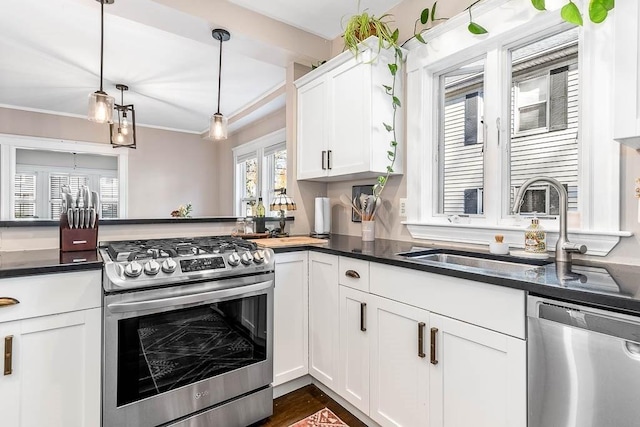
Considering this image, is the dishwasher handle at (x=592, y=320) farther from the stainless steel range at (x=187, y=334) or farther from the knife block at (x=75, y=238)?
the knife block at (x=75, y=238)

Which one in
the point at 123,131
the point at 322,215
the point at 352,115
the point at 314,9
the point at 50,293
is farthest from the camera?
the point at 123,131

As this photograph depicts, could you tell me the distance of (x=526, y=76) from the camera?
175 cm

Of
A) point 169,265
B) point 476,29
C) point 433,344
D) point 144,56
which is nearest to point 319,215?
point 169,265

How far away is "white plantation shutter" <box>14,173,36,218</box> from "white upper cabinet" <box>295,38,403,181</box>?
4864 millimetres

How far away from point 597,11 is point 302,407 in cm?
231

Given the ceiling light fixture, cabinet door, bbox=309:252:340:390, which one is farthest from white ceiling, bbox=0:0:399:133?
cabinet door, bbox=309:252:340:390

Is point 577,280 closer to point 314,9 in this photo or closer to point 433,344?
point 433,344

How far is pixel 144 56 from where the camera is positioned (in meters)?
3.08

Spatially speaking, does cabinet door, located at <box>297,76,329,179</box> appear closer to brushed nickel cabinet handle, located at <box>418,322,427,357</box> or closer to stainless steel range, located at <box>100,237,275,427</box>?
stainless steel range, located at <box>100,237,275,427</box>

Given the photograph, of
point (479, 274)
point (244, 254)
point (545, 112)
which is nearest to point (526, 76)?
point (545, 112)

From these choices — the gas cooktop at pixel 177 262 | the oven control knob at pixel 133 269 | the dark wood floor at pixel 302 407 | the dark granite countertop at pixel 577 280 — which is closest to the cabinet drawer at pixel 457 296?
the dark granite countertop at pixel 577 280

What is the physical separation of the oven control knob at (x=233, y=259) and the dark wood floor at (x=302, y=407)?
90cm

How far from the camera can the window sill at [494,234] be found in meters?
1.36

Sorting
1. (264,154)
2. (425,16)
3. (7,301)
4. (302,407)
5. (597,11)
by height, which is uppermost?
(425,16)
